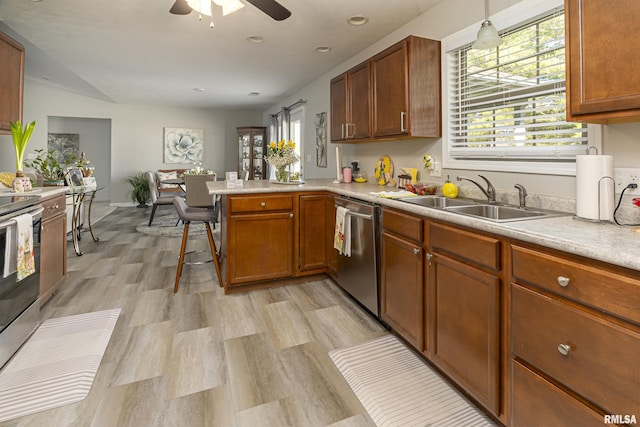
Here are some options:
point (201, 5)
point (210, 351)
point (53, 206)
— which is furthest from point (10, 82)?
point (210, 351)

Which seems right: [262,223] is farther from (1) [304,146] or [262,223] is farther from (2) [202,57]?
(1) [304,146]

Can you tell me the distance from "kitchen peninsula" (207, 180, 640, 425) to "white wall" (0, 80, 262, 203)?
25.1 feet

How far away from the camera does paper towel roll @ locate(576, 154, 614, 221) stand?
143 centimetres

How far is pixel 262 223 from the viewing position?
9.86 ft

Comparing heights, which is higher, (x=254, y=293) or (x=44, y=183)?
(x=44, y=183)

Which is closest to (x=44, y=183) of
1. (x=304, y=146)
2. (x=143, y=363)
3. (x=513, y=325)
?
(x=143, y=363)

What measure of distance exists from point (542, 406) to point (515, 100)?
5.74 ft

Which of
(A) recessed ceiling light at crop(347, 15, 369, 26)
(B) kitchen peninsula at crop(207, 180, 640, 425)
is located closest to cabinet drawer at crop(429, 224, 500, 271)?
(B) kitchen peninsula at crop(207, 180, 640, 425)

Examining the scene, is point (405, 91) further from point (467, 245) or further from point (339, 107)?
point (467, 245)

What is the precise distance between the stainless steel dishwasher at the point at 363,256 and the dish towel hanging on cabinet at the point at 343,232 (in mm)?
32

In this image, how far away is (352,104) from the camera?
131 inches

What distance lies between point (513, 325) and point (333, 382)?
3.12ft

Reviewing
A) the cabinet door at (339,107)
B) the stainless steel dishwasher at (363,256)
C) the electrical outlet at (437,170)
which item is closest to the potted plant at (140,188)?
the cabinet door at (339,107)

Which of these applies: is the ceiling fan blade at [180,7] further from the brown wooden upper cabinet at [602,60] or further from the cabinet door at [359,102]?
the brown wooden upper cabinet at [602,60]
